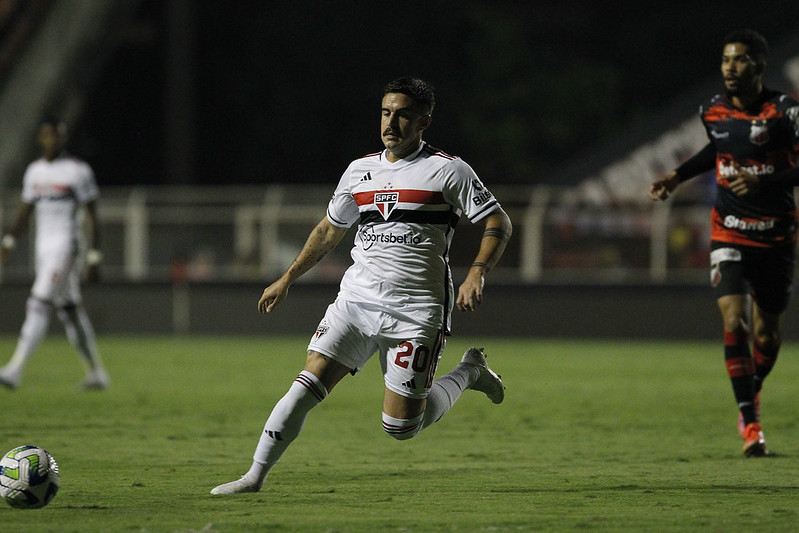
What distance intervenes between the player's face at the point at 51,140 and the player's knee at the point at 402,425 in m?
6.59

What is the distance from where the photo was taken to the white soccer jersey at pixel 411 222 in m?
6.84

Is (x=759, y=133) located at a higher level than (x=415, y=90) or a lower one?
lower

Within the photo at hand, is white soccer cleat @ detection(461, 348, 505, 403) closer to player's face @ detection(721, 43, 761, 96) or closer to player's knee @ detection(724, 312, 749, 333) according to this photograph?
player's knee @ detection(724, 312, 749, 333)

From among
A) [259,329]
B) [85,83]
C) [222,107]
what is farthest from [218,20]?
[259,329]

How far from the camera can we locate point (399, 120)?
6.89 m

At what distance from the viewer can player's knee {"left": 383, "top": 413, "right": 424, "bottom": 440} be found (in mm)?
7016

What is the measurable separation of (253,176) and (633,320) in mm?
21265

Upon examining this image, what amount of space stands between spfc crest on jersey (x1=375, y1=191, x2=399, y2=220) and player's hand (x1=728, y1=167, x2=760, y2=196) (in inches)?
100

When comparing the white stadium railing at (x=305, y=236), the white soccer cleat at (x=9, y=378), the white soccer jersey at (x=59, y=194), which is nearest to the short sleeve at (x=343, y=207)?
the white soccer jersey at (x=59, y=194)

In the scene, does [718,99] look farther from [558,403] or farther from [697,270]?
[697,270]

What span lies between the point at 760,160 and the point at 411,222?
2.85 metres

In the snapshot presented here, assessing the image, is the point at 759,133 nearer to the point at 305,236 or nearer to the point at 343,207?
the point at 343,207

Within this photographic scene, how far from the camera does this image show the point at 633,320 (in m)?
21.4

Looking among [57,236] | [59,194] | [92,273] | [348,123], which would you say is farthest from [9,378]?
[348,123]
